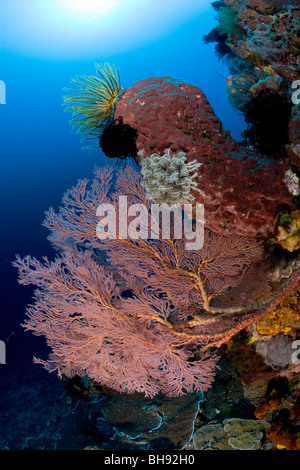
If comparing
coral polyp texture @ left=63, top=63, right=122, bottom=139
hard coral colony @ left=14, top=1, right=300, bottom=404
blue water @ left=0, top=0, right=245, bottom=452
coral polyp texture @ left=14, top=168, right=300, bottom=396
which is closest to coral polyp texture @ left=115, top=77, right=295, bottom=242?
hard coral colony @ left=14, top=1, right=300, bottom=404

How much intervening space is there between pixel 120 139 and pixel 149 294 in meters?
2.30

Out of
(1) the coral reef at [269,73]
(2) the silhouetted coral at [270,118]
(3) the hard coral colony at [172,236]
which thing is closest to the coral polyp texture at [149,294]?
(3) the hard coral colony at [172,236]

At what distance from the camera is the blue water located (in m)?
16.6

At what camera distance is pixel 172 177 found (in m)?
2.97

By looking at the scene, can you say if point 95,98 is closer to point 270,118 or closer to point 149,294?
point 270,118

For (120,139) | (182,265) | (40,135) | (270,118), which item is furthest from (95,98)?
(40,135)

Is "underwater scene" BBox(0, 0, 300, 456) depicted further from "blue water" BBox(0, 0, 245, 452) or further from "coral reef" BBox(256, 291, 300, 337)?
"blue water" BBox(0, 0, 245, 452)

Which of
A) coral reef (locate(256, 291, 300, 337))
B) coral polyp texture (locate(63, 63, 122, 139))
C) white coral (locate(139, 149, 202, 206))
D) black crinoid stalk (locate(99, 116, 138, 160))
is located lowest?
coral reef (locate(256, 291, 300, 337))

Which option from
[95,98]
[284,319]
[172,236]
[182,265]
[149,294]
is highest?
[95,98]

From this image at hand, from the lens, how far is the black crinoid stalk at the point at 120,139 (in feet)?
11.0

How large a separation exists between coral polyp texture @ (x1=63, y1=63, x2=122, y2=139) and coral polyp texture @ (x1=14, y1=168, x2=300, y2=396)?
3.14 ft

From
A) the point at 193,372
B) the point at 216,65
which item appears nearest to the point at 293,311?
the point at 193,372

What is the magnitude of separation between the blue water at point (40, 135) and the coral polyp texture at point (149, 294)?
4619 mm

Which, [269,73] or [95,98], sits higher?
[269,73]
